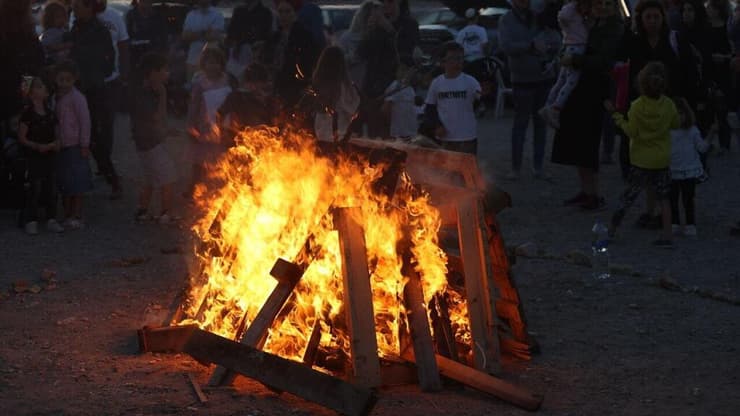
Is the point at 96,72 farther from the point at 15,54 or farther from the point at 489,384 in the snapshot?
the point at 489,384

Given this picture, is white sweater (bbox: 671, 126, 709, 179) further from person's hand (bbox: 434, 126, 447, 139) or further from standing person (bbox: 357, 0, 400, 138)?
standing person (bbox: 357, 0, 400, 138)

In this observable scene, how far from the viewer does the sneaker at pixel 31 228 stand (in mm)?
11415

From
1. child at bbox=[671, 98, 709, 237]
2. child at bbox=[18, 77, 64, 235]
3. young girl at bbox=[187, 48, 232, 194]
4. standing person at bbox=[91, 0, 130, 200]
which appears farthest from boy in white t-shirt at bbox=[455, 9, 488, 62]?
child at bbox=[18, 77, 64, 235]

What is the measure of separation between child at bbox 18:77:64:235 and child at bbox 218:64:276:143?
155 centimetres

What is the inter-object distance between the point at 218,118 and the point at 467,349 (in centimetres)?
521

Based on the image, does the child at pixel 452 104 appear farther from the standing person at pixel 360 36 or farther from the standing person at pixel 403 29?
the standing person at pixel 403 29

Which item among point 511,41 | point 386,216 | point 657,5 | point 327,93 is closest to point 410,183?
point 386,216

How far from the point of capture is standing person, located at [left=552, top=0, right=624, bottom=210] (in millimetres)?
12047

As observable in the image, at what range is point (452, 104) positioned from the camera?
41.4ft

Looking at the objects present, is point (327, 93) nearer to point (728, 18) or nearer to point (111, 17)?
point (111, 17)

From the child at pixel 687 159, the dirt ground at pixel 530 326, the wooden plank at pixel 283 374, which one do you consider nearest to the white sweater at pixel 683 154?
the child at pixel 687 159

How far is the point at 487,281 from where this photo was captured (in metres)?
6.94

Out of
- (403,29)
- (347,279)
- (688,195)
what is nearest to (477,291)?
(347,279)

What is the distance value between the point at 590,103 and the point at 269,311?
6.23 metres
